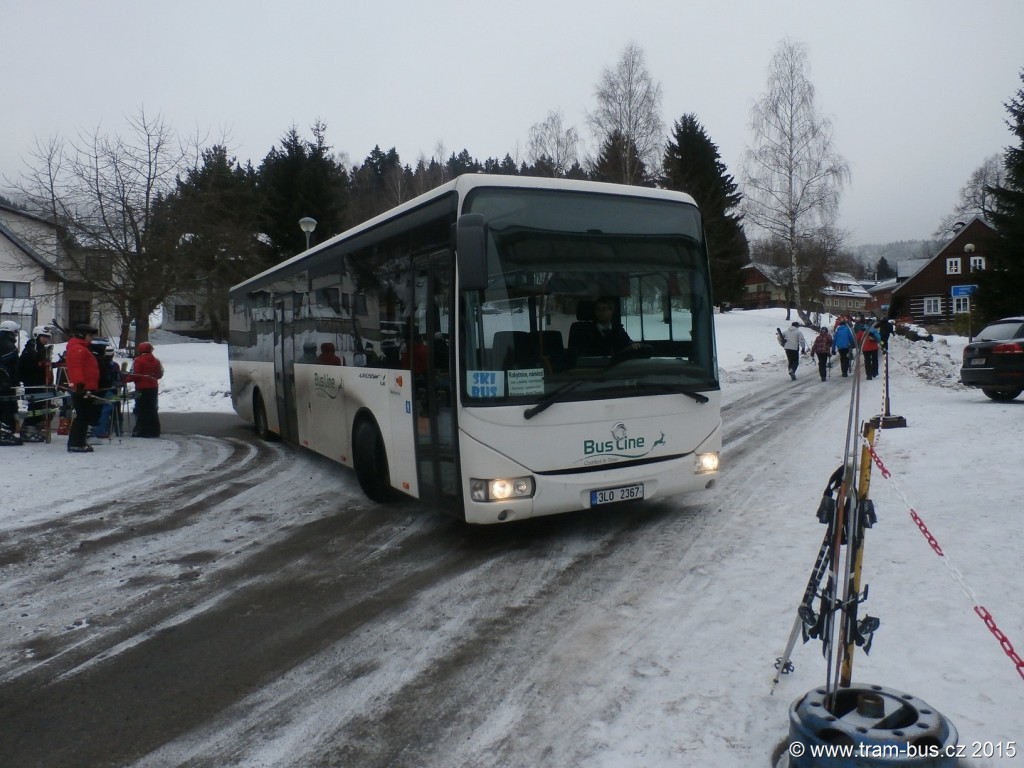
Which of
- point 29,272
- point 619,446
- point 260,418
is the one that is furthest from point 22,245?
point 619,446

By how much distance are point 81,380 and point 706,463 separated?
8924 millimetres

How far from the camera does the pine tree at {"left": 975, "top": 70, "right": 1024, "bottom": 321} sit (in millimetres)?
34156

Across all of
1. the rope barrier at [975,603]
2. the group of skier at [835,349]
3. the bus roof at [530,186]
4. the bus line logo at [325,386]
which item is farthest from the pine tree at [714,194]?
the rope barrier at [975,603]

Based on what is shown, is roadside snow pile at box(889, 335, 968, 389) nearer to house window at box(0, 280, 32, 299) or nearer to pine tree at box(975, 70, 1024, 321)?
pine tree at box(975, 70, 1024, 321)

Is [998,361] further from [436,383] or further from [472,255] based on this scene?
[472,255]

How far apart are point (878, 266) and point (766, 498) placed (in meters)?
157

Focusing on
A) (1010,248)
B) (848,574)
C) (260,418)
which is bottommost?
(260,418)

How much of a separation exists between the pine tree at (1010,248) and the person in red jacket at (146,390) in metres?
33.7

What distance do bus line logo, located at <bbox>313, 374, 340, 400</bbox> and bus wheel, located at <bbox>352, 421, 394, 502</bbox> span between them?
853mm

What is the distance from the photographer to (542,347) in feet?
20.1

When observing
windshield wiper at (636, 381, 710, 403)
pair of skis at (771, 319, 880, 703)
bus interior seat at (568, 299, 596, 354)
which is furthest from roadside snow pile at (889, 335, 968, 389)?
pair of skis at (771, 319, 880, 703)

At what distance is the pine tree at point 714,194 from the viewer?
5177 cm

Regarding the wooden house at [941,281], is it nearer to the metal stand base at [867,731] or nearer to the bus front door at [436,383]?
the bus front door at [436,383]

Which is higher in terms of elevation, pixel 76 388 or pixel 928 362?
pixel 76 388
